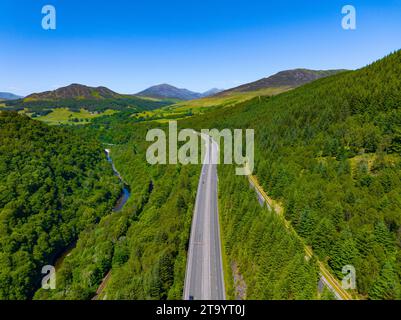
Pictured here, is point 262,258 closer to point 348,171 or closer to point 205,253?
point 205,253

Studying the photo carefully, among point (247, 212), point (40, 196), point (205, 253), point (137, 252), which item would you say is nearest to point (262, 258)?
point (247, 212)

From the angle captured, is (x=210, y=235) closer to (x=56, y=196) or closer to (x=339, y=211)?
(x=339, y=211)

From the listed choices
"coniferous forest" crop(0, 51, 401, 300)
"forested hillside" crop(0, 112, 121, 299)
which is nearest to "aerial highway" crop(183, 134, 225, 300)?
"coniferous forest" crop(0, 51, 401, 300)

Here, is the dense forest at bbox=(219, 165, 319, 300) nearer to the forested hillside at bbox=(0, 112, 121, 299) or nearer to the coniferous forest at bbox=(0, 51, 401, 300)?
the coniferous forest at bbox=(0, 51, 401, 300)

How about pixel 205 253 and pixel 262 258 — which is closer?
pixel 262 258

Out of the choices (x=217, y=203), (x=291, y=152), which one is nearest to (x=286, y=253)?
(x=217, y=203)

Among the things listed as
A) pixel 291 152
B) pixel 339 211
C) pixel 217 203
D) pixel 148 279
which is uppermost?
pixel 291 152
